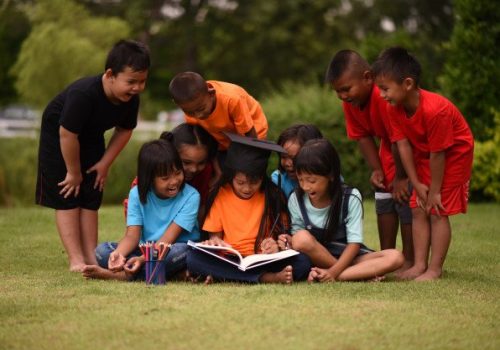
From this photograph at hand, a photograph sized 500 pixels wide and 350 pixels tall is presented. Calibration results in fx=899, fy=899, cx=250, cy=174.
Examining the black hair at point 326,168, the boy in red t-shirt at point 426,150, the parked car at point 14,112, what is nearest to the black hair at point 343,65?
the boy in red t-shirt at point 426,150

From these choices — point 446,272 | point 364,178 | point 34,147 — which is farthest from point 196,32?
point 446,272

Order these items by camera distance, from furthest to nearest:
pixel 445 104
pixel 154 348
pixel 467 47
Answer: pixel 467 47
pixel 445 104
pixel 154 348

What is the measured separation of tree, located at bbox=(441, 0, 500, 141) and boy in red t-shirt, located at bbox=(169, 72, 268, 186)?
6143mm

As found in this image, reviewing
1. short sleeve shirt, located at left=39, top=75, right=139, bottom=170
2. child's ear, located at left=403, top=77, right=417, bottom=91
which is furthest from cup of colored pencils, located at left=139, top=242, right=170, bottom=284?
child's ear, located at left=403, top=77, right=417, bottom=91

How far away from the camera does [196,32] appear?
37562 mm

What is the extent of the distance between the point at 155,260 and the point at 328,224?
1217 mm

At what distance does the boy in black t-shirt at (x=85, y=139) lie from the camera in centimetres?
654

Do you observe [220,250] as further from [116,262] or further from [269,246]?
[116,262]

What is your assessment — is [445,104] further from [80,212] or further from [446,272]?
[80,212]

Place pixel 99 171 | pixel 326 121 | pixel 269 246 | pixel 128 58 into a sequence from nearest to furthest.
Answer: pixel 269 246, pixel 128 58, pixel 99 171, pixel 326 121

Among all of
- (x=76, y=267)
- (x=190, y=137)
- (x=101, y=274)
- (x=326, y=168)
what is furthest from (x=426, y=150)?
(x=76, y=267)

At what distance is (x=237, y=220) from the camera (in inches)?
248

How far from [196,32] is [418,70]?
105ft

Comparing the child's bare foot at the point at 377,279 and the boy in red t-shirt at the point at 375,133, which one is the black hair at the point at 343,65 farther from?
the child's bare foot at the point at 377,279
